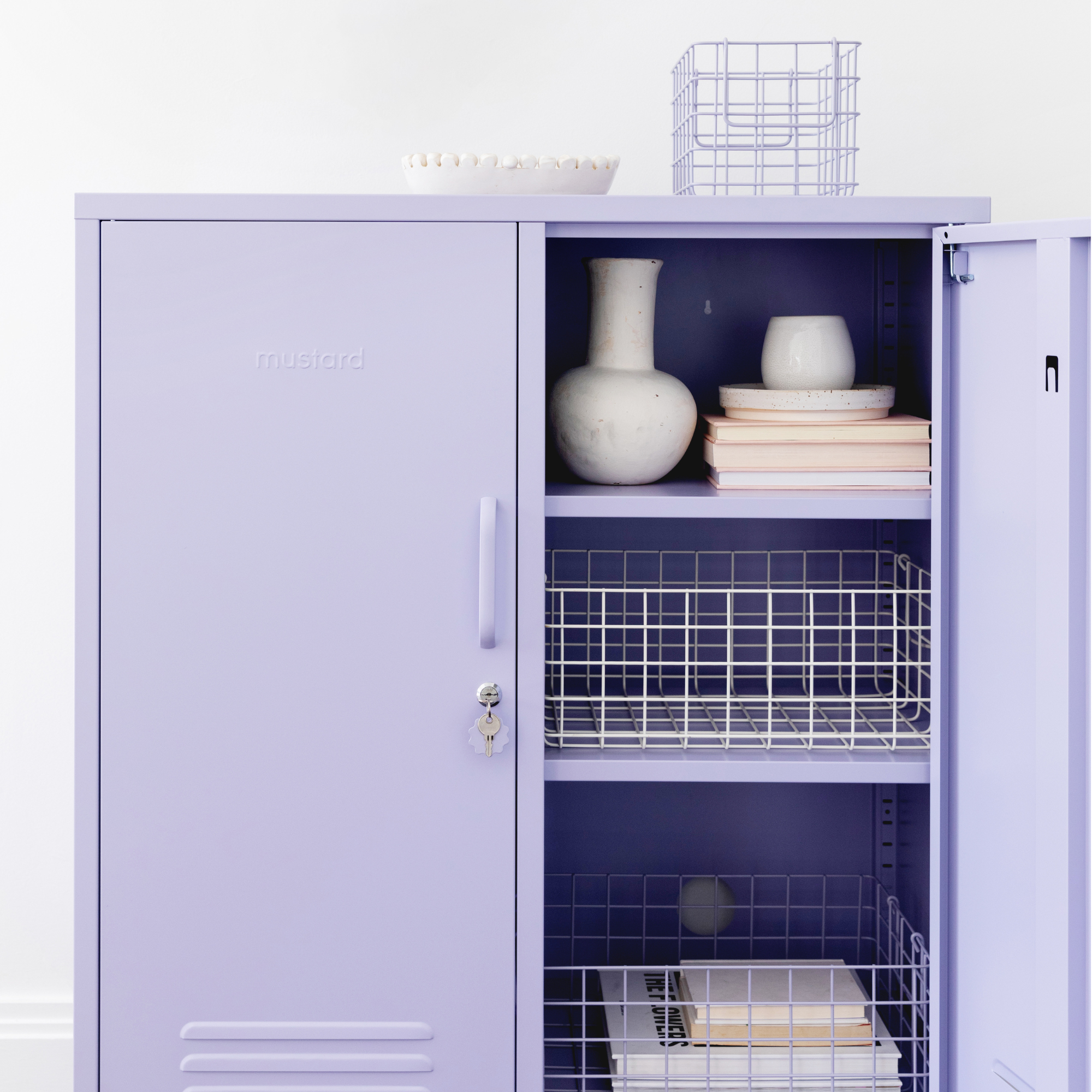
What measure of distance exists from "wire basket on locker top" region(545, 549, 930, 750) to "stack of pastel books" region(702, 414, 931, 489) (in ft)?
0.82

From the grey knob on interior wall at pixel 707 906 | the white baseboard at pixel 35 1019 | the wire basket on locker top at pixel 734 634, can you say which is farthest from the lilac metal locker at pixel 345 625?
the white baseboard at pixel 35 1019

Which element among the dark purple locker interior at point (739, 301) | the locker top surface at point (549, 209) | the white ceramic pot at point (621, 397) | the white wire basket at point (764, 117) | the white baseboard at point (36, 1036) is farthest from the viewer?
the white baseboard at point (36, 1036)

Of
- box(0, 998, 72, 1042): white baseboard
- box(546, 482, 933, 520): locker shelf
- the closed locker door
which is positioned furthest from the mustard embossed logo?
box(0, 998, 72, 1042): white baseboard

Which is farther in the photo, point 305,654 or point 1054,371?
point 305,654

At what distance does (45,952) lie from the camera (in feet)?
6.04

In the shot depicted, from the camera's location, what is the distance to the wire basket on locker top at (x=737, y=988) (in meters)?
1.45

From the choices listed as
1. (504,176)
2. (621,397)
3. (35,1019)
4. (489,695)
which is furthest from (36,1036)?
(504,176)

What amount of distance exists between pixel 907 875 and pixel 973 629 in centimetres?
60

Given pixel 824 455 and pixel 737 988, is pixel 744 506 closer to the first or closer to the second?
pixel 824 455

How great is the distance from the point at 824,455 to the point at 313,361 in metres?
0.65

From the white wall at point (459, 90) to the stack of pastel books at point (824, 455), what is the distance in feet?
1.83

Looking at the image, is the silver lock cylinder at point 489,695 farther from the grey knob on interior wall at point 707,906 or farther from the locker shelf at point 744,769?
the grey knob on interior wall at point 707,906

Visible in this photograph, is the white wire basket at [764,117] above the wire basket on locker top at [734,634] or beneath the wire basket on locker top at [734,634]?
above

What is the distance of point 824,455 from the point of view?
1.35 meters
